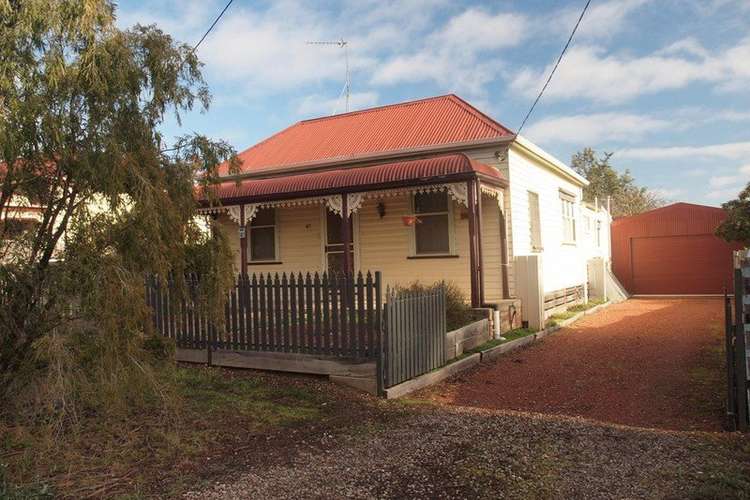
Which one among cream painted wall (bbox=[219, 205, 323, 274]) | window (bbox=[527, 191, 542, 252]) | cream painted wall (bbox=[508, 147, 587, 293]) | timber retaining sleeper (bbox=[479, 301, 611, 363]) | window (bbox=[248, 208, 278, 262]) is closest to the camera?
timber retaining sleeper (bbox=[479, 301, 611, 363])

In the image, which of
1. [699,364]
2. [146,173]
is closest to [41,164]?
[146,173]

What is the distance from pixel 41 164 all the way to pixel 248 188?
9195 mm

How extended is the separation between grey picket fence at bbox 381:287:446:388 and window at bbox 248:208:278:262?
8.06m

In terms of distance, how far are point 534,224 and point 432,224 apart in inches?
114

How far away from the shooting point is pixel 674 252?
74.5 feet

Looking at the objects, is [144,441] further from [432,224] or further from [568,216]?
[568,216]

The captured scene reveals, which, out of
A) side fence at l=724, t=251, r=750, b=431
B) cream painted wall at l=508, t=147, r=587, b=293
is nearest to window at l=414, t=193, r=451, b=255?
cream painted wall at l=508, t=147, r=587, b=293

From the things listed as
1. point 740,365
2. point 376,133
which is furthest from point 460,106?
point 740,365

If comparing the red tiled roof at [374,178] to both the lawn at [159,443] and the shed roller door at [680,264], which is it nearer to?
the lawn at [159,443]

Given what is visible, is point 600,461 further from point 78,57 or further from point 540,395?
point 78,57

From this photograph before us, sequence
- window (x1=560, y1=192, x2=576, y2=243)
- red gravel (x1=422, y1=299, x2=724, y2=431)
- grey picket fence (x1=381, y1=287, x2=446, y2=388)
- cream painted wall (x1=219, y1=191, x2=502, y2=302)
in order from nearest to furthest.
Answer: red gravel (x1=422, y1=299, x2=724, y2=431) < grey picket fence (x1=381, y1=287, x2=446, y2=388) < cream painted wall (x1=219, y1=191, x2=502, y2=302) < window (x1=560, y1=192, x2=576, y2=243)

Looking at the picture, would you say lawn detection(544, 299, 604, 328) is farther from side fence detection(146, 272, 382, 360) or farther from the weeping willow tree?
the weeping willow tree

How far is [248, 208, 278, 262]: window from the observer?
15867mm

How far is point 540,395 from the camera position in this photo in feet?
24.7
